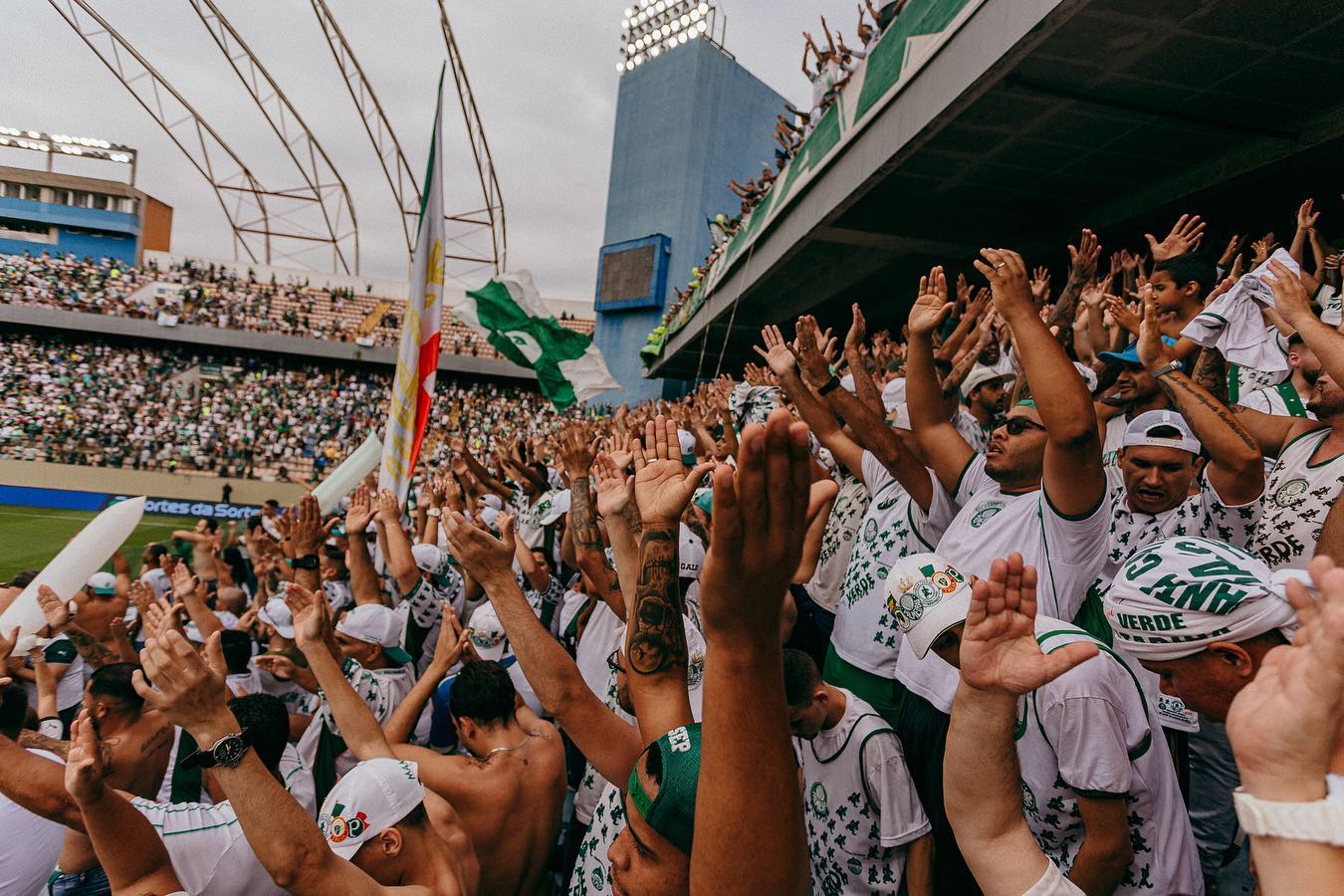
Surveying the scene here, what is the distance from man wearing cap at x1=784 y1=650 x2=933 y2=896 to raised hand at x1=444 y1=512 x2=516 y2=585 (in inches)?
37.8

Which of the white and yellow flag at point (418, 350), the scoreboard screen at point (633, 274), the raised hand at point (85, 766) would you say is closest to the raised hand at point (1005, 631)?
the raised hand at point (85, 766)

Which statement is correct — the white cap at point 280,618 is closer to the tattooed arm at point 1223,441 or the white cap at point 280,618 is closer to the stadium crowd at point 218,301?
the tattooed arm at point 1223,441

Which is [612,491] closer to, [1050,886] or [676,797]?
[676,797]

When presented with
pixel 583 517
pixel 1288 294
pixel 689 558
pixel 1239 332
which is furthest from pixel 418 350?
pixel 1288 294

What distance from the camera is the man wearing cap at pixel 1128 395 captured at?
3.45 metres

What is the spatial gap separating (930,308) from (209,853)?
3361 mm

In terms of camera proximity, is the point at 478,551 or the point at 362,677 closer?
the point at 478,551

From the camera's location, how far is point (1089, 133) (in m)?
6.66

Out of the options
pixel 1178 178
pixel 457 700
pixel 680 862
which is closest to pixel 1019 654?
pixel 680 862

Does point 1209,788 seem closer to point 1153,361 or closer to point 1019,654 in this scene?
point 1153,361

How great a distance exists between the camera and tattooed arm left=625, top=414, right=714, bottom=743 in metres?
1.83

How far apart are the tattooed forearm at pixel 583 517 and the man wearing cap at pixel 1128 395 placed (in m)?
2.48

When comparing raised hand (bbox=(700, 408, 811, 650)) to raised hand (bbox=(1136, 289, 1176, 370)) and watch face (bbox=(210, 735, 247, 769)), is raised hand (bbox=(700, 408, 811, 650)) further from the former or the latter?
raised hand (bbox=(1136, 289, 1176, 370))

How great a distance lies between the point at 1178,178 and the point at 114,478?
1214 inches
